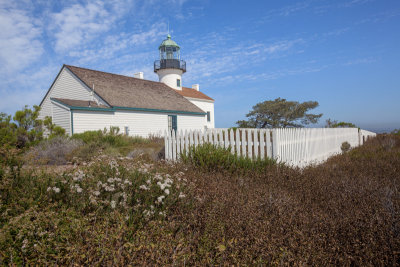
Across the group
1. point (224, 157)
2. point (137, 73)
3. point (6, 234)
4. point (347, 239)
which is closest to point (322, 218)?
point (347, 239)

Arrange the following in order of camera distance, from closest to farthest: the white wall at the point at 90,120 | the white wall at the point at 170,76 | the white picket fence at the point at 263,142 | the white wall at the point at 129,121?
the white picket fence at the point at 263,142, the white wall at the point at 90,120, the white wall at the point at 129,121, the white wall at the point at 170,76

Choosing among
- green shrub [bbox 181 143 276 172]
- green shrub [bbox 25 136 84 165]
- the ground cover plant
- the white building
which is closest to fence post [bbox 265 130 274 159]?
green shrub [bbox 181 143 276 172]

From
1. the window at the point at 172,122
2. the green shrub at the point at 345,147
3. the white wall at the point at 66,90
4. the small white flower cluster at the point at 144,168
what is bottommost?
the green shrub at the point at 345,147

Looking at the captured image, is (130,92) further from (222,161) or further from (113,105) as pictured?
(222,161)

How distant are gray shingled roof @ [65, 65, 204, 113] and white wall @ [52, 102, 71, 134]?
2555mm

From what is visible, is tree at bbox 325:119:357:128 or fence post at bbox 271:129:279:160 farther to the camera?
tree at bbox 325:119:357:128

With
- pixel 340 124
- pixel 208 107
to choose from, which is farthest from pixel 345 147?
pixel 208 107

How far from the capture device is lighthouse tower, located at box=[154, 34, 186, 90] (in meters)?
30.0

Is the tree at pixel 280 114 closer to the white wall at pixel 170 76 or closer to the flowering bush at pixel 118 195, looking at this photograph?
the white wall at pixel 170 76

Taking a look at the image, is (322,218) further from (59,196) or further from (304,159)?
(304,159)

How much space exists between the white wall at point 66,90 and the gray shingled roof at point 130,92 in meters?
0.44

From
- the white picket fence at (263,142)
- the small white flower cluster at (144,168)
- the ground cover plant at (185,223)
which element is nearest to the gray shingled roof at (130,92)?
the white picket fence at (263,142)

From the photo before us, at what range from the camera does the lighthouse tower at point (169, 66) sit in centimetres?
3003

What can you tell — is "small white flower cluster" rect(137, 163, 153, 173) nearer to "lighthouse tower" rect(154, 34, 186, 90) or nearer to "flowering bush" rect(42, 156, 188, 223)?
"flowering bush" rect(42, 156, 188, 223)
